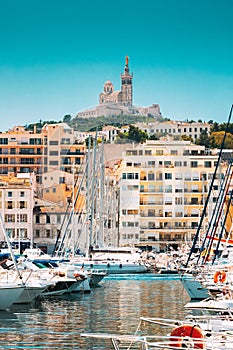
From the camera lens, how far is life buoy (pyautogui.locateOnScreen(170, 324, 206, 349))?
41.4ft

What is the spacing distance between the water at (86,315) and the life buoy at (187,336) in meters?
6.52

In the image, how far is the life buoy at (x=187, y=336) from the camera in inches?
497

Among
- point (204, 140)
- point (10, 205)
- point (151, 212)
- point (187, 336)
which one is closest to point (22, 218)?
point (10, 205)

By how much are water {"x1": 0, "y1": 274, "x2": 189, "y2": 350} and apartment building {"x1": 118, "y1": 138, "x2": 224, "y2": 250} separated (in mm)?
39493

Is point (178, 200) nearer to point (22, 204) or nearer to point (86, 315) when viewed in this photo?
point (22, 204)

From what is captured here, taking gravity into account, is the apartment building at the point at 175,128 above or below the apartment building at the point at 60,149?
above

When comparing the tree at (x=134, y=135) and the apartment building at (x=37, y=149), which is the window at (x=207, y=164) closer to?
the apartment building at (x=37, y=149)

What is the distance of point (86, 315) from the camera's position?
1062 inches

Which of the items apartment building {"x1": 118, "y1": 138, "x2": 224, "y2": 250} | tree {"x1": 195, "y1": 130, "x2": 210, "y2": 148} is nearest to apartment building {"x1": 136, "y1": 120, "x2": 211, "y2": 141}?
tree {"x1": 195, "y1": 130, "x2": 210, "y2": 148}

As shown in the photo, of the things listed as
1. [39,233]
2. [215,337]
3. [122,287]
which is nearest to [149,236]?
[39,233]

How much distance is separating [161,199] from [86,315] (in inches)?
2219

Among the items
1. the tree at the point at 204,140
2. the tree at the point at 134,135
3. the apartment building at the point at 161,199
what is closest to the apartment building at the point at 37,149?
the tree at the point at 134,135

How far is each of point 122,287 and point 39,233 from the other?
1612 inches

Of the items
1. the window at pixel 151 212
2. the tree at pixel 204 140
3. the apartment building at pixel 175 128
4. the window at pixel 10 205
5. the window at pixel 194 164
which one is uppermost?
the apartment building at pixel 175 128
